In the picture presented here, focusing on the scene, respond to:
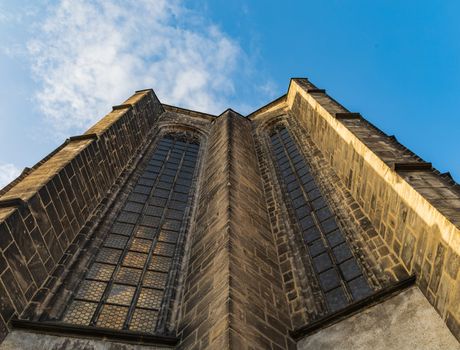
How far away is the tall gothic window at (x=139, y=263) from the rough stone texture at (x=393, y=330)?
90.2 inches

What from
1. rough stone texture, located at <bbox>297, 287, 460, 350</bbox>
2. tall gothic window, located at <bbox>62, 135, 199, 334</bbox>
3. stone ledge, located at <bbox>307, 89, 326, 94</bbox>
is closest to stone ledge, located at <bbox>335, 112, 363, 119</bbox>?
stone ledge, located at <bbox>307, 89, 326, 94</bbox>

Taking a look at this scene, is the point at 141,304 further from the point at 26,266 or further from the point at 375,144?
the point at 375,144

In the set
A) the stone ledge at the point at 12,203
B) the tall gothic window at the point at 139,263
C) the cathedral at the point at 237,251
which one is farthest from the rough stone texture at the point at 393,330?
the stone ledge at the point at 12,203

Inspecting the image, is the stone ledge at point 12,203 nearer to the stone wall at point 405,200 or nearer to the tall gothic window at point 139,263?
the tall gothic window at point 139,263

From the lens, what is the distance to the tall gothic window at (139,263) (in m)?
6.06

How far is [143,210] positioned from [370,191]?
15.5ft

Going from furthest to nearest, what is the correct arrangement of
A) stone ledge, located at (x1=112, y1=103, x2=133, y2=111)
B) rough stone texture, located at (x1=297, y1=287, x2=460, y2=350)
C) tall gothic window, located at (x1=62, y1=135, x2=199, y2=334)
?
stone ledge, located at (x1=112, y1=103, x2=133, y2=111)
tall gothic window, located at (x1=62, y1=135, x2=199, y2=334)
rough stone texture, located at (x1=297, y1=287, x2=460, y2=350)

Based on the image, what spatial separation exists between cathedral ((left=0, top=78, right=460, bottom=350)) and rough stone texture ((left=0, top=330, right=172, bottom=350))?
0.02 meters

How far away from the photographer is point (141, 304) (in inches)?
250

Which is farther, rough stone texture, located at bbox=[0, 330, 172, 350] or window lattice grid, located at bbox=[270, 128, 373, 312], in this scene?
window lattice grid, located at bbox=[270, 128, 373, 312]

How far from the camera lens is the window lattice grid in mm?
6367

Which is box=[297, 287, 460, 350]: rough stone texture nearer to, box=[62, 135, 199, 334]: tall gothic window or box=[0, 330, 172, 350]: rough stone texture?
box=[0, 330, 172, 350]: rough stone texture

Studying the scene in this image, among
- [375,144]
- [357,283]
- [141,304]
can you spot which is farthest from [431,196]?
[141,304]

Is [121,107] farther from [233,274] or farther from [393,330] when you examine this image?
[393,330]
